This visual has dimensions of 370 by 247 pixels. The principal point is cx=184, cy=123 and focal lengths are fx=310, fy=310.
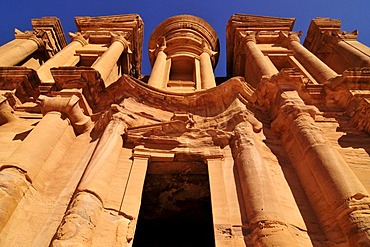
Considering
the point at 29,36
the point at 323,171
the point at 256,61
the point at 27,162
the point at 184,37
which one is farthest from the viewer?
the point at 184,37

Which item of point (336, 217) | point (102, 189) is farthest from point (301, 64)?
point (102, 189)

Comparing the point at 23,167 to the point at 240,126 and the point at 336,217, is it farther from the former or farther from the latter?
the point at 336,217

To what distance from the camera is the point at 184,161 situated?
802 centimetres

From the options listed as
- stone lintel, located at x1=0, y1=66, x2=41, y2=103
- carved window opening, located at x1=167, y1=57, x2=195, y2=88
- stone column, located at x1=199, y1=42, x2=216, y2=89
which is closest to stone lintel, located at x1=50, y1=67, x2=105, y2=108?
stone lintel, located at x1=0, y1=66, x2=41, y2=103

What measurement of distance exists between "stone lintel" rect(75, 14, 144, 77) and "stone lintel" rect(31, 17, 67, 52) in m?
1.47

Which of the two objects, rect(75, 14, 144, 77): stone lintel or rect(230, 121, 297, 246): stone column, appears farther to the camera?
rect(75, 14, 144, 77): stone lintel

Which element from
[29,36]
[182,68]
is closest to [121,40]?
[182,68]

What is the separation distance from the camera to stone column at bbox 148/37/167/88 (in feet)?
48.4

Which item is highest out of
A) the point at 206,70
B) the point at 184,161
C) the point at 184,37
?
the point at 184,37

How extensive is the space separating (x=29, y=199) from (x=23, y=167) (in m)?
0.65

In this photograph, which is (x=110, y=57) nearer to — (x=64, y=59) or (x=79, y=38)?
(x=64, y=59)

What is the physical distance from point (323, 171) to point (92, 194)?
4.57 metres

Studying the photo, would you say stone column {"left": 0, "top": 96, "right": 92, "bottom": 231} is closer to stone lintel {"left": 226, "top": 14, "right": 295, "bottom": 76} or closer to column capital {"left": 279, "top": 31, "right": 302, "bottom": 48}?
stone lintel {"left": 226, "top": 14, "right": 295, "bottom": 76}

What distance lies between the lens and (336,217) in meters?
5.55
